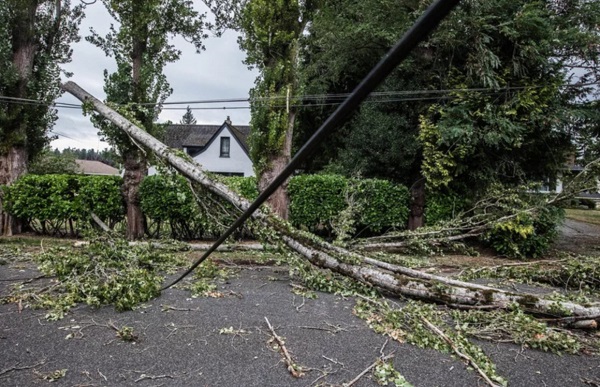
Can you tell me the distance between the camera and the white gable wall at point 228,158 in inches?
938

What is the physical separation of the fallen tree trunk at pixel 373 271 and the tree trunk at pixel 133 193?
1.81m

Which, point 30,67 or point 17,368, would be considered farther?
point 30,67

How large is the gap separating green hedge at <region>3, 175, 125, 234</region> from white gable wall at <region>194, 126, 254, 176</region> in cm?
1566

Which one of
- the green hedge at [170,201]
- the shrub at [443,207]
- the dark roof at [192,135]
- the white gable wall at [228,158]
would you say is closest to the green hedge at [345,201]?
the green hedge at [170,201]

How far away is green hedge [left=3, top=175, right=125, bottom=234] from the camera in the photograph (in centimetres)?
809

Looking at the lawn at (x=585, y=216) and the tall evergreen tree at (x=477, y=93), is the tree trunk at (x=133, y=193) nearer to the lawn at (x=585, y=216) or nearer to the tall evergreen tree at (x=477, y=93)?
the tall evergreen tree at (x=477, y=93)

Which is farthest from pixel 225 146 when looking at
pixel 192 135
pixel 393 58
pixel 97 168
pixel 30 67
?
pixel 97 168

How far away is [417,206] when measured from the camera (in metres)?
8.48

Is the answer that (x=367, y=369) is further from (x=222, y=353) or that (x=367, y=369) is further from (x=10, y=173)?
(x=10, y=173)

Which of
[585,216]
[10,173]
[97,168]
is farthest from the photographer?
[97,168]

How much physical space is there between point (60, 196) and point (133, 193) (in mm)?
1707

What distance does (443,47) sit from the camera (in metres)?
8.33

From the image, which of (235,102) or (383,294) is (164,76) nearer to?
(235,102)

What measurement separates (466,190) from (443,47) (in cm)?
342
